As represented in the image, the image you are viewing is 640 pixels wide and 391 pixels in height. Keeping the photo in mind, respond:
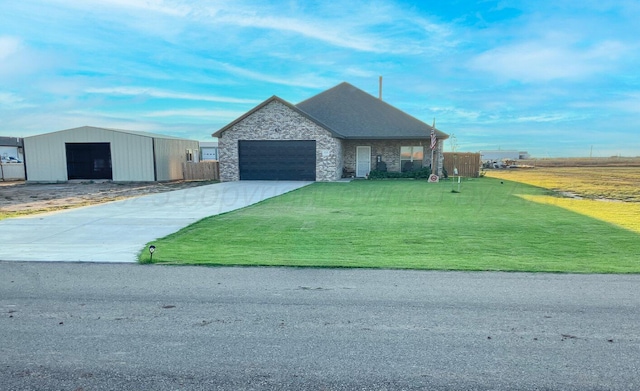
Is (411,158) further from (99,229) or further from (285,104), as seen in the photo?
(99,229)

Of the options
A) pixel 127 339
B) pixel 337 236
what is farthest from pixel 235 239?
pixel 127 339

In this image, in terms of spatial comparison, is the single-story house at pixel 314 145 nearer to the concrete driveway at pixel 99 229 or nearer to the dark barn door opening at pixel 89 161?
the dark barn door opening at pixel 89 161

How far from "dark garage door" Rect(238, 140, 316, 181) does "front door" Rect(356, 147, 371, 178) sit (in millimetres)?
4303

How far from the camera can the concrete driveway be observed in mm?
6919

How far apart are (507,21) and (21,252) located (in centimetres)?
2120

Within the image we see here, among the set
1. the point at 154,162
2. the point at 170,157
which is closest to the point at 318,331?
the point at 154,162

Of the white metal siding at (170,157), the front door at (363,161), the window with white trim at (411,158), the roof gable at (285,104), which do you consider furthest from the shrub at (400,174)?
the white metal siding at (170,157)

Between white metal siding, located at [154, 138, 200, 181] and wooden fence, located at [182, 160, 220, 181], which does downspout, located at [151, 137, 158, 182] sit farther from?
wooden fence, located at [182, 160, 220, 181]

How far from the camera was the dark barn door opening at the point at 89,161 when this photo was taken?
86.5 feet

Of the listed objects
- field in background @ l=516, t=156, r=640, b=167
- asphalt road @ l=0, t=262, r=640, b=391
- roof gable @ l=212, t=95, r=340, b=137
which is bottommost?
asphalt road @ l=0, t=262, r=640, b=391

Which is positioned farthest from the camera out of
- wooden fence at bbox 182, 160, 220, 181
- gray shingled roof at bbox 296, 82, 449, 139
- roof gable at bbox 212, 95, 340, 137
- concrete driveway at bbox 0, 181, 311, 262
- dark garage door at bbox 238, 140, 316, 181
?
wooden fence at bbox 182, 160, 220, 181

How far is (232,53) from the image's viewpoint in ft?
76.8

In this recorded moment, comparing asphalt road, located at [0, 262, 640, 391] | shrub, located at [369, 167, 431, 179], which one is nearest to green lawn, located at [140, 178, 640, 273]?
asphalt road, located at [0, 262, 640, 391]

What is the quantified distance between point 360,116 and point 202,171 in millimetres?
12126
